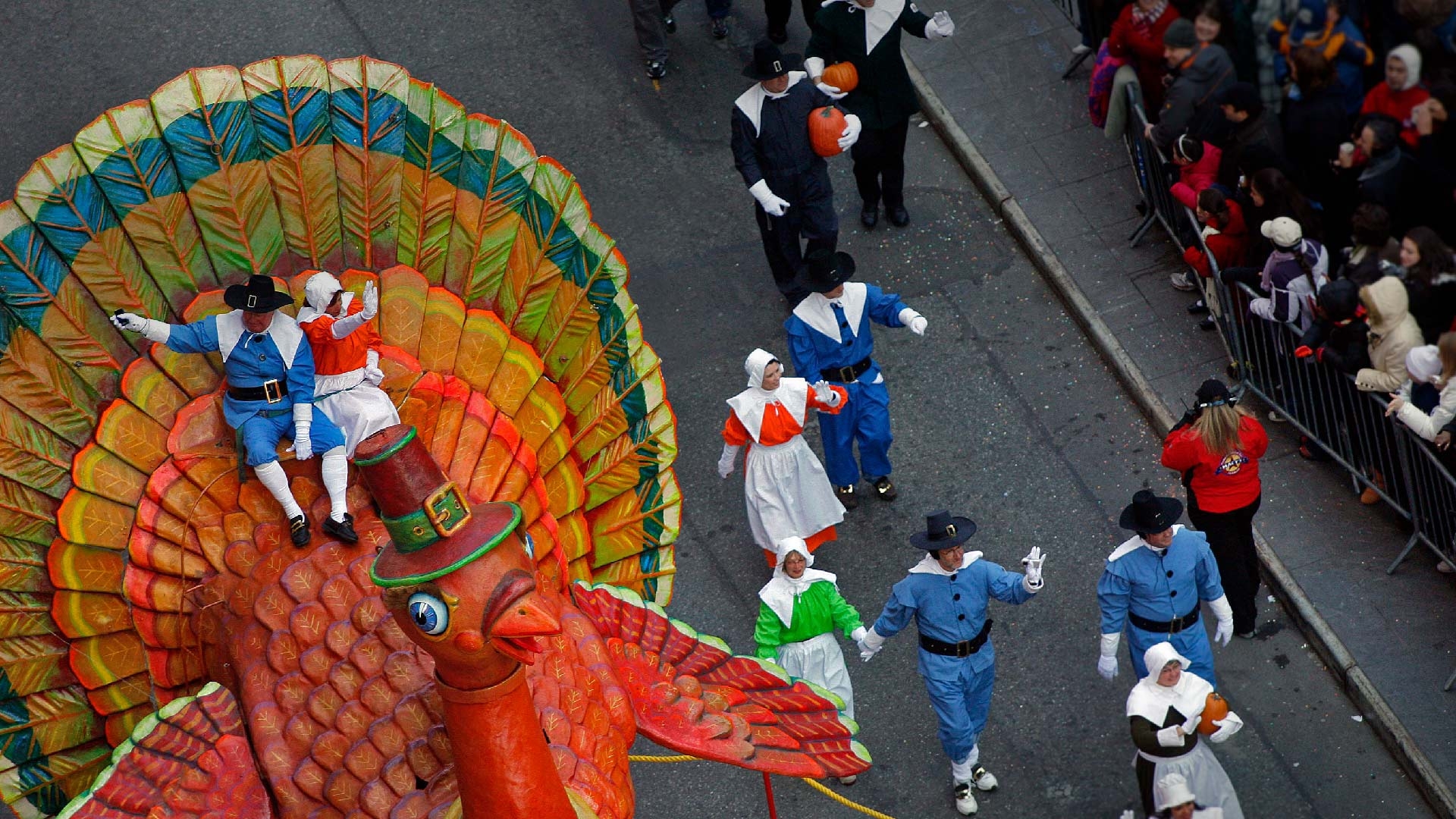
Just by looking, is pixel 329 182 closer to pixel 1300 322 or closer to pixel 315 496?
pixel 315 496

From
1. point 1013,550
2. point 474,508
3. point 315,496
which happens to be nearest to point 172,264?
point 315,496

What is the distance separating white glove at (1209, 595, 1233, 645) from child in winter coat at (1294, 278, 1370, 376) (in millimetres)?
1516

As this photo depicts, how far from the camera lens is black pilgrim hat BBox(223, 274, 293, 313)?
7.24 metres

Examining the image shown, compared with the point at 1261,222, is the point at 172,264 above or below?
above

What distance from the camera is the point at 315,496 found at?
24.3ft

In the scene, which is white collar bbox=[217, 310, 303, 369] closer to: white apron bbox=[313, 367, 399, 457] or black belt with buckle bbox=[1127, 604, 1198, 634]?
white apron bbox=[313, 367, 399, 457]

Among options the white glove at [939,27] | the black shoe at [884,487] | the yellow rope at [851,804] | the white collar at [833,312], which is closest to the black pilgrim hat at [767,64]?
the white glove at [939,27]

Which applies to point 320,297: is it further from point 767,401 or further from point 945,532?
point 945,532

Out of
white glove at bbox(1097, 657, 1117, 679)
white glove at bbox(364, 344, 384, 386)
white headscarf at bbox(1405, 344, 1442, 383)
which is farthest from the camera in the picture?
white headscarf at bbox(1405, 344, 1442, 383)

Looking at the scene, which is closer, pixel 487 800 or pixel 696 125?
pixel 487 800

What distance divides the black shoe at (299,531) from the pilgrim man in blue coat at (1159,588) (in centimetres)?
376

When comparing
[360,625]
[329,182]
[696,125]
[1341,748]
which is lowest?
[1341,748]

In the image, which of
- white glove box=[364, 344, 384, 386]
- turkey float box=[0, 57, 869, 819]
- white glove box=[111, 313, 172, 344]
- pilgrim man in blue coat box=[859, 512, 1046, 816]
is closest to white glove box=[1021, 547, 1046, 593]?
pilgrim man in blue coat box=[859, 512, 1046, 816]

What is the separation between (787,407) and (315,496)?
2.90 metres
